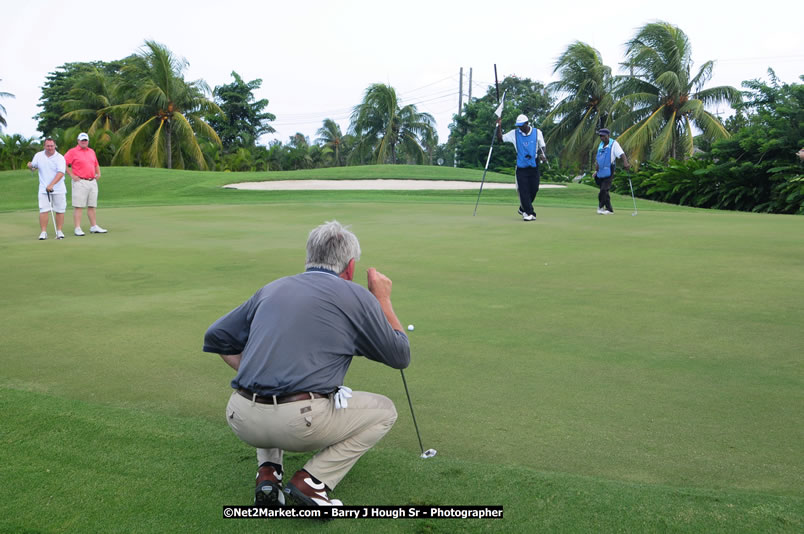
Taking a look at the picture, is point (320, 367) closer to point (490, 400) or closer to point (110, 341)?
point (490, 400)

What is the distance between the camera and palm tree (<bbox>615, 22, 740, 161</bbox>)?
40.8m

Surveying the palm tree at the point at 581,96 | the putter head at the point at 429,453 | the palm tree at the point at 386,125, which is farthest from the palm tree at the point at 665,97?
the putter head at the point at 429,453

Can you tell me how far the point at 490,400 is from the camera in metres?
4.49

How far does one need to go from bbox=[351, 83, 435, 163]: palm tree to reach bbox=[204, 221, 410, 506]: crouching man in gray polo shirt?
53.6 meters

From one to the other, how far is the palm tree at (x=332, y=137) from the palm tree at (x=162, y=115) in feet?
94.7

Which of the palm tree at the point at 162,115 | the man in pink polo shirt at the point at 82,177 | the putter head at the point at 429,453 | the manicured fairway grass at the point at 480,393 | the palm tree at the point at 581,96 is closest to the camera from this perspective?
the manicured fairway grass at the point at 480,393

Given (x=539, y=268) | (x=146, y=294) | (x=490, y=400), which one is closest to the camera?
(x=490, y=400)

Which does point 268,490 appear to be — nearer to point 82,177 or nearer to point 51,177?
point 51,177

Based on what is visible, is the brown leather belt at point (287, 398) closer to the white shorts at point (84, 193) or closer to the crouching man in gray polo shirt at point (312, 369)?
the crouching man in gray polo shirt at point (312, 369)

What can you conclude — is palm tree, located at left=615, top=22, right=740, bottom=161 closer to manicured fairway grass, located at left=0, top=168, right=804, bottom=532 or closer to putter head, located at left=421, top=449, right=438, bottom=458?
manicured fairway grass, located at left=0, top=168, right=804, bottom=532

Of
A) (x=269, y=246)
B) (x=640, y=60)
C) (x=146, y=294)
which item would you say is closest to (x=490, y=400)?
(x=146, y=294)

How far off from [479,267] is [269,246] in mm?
3772

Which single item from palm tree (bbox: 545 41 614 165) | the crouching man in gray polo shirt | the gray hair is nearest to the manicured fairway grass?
the crouching man in gray polo shirt

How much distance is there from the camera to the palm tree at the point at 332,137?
249 ft
